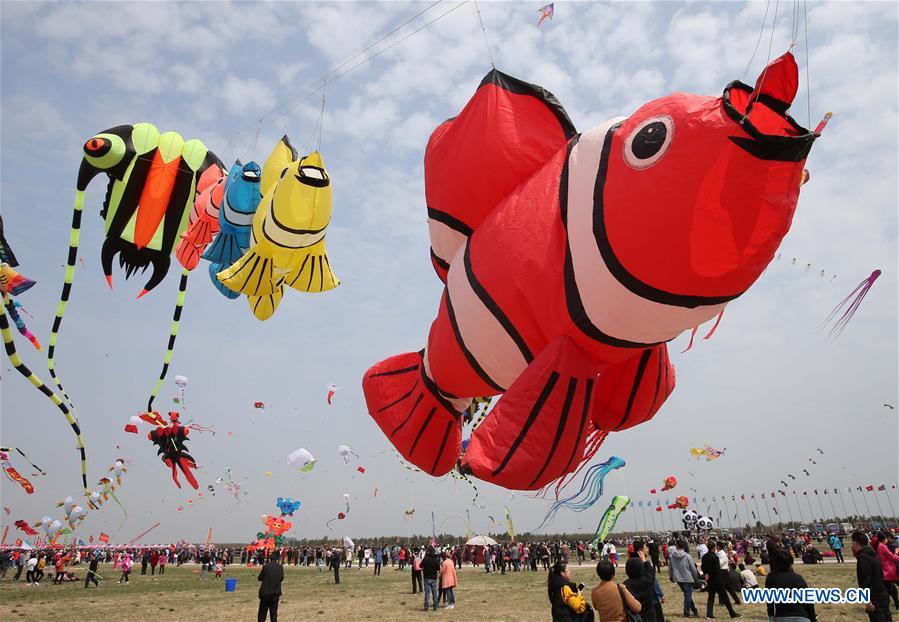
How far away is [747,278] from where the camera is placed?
120 inches

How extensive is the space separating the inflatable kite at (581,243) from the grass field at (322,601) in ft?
23.9

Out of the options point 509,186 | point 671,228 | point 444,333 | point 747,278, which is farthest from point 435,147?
point 747,278

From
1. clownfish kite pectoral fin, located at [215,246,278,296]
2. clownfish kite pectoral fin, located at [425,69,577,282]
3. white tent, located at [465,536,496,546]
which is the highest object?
clownfish kite pectoral fin, located at [215,246,278,296]

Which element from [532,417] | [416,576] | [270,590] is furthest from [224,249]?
[416,576]

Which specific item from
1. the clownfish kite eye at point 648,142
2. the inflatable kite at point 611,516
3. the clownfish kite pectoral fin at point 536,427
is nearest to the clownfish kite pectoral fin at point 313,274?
the clownfish kite pectoral fin at point 536,427

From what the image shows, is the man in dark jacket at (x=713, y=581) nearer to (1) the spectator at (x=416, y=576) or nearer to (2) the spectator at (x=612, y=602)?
(2) the spectator at (x=612, y=602)

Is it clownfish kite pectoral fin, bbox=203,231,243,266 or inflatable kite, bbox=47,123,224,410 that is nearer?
inflatable kite, bbox=47,123,224,410

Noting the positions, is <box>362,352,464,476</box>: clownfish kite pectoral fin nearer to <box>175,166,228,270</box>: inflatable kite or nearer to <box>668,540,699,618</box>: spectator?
<box>175,166,228,270</box>: inflatable kite

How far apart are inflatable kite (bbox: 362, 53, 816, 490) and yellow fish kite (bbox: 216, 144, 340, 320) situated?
2.70 meters

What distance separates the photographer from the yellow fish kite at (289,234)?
273 inches

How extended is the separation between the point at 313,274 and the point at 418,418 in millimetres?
4021

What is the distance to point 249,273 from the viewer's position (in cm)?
749

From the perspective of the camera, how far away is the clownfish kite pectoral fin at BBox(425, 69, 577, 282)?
162 inches

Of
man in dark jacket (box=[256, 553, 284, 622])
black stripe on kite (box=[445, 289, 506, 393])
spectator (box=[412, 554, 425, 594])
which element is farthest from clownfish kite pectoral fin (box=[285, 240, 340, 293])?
spectator (box=[412, 554, 425, 594])
